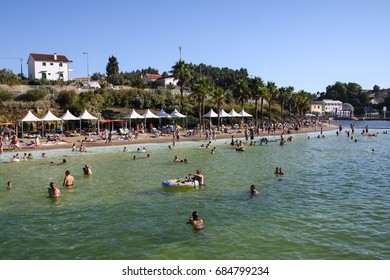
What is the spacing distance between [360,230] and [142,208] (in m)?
9.11

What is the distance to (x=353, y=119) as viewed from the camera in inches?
5276

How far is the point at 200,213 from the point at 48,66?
6848cm

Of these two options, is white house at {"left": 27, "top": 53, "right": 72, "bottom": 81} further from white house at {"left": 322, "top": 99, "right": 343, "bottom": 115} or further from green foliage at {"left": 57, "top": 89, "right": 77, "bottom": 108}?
white house at {"left": 322, "top": 99, "right": 343, "bottom": 115}

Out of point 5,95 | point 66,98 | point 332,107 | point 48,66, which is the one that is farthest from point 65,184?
point 332,107

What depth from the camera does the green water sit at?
1191 cm

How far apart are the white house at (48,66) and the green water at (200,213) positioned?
50.5m

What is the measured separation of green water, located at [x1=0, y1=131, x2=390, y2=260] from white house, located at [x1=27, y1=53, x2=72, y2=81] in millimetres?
50536

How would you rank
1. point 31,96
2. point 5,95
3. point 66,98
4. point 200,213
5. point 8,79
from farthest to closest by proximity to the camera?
point 8,79, point 66,98, point 31,96, point 5,95, point 200,213

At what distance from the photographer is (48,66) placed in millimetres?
74438

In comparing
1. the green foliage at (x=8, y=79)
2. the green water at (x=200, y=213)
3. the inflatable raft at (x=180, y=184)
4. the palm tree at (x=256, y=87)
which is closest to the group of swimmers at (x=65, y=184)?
the green water at (x=200, y=213)

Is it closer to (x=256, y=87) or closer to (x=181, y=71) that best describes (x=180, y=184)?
(x=181, y=71)

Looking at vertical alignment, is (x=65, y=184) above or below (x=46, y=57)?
below
